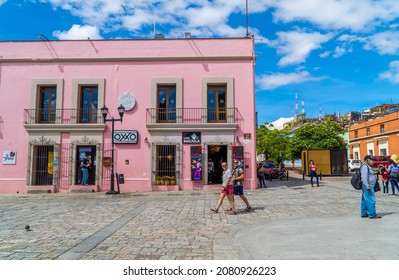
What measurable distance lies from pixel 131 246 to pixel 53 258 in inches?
51.1

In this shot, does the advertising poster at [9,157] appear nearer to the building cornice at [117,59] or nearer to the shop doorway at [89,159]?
the shop doorway at [89,159]

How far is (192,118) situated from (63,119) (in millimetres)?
7233

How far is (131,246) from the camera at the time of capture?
549 cm

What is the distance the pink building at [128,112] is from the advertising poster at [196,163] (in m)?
0.05

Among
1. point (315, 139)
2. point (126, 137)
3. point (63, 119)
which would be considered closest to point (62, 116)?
point (63, 119)

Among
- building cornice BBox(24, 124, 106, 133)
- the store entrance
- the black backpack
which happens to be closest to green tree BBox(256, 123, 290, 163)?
the store entrance

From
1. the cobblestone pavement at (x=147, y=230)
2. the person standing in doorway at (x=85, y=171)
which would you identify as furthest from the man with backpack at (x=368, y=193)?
the person standing in doorway at (x=85, y=171)

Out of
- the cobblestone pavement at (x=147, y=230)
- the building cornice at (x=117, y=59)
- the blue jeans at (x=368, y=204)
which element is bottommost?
the cobblestone pavement at (x=147, y=230)

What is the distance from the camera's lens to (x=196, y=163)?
16.2 meters

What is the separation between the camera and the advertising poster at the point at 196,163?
635 inches

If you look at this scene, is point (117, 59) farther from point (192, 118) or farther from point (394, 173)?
point (394, 173)

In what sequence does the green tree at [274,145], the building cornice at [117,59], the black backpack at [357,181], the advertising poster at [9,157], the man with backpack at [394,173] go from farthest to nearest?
the green tree at [274,145] → the building cornice at [117,59] → the advertising poster at [9,157] → the man with backpack at [394,173] → the black backpack at [357,181]

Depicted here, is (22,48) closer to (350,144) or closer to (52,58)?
(52,58)

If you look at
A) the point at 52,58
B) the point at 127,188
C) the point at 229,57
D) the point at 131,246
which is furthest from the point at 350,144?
the point at 131,246
